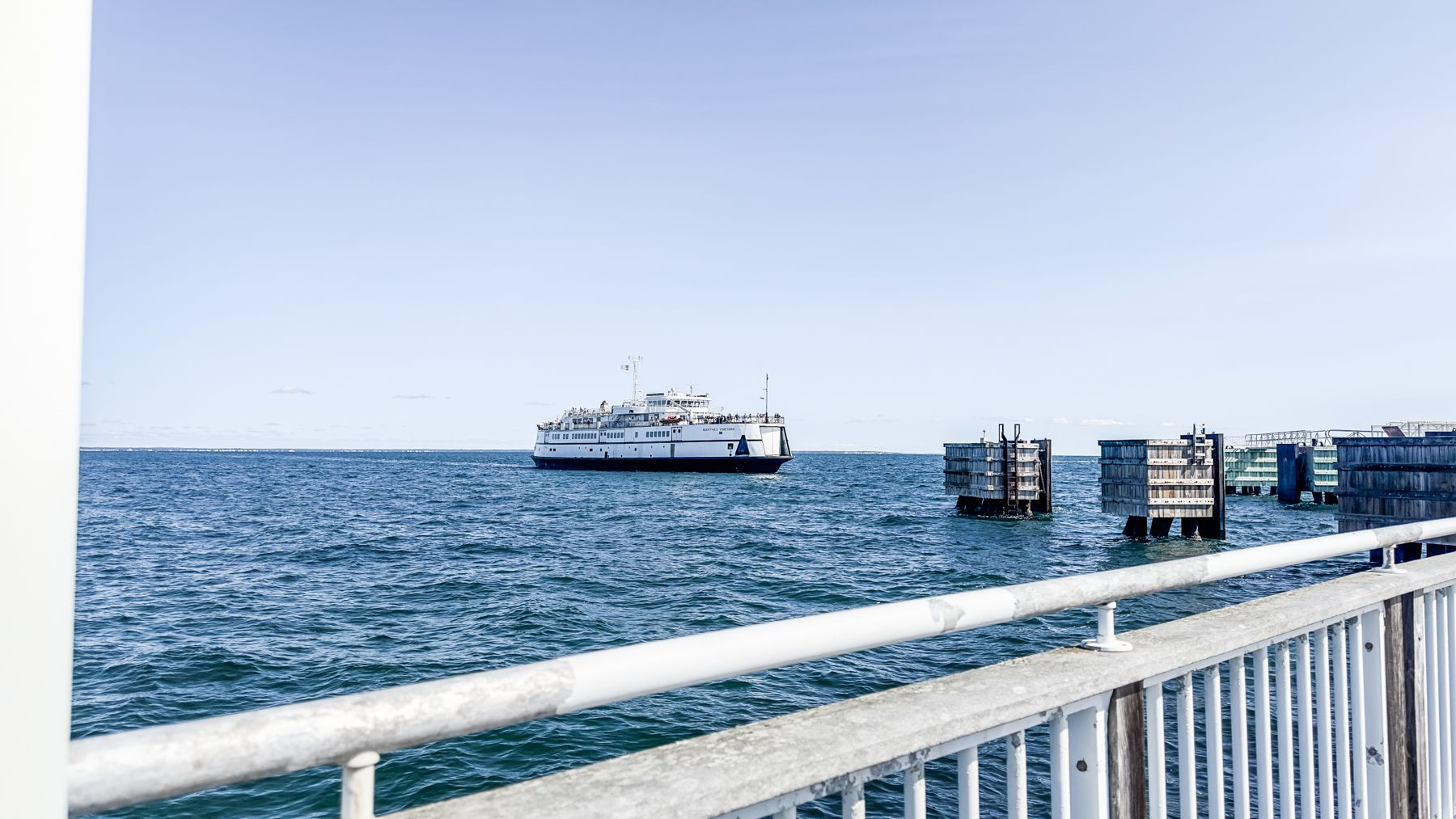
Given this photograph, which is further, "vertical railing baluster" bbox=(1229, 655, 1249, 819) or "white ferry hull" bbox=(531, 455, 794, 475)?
"white ferry hull" bbox=(531, 455, 794, 475)

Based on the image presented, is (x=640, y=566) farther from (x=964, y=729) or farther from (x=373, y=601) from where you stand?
(x=964, y=729)

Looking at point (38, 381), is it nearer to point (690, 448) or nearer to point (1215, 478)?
point (1215, 478)

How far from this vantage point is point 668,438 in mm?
83875

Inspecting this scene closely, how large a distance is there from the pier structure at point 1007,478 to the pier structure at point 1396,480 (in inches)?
807

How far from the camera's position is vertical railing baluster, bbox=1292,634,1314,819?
2.89 m

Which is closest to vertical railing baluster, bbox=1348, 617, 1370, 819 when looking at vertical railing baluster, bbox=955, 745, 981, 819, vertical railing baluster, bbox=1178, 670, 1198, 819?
vertical railing baluster, bbox=1178, 670, 1198, 819

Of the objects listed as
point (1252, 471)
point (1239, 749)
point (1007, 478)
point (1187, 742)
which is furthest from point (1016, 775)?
point (1252, 471)

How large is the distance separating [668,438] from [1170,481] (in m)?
57.6

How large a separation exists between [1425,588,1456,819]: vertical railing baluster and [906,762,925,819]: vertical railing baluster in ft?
10.6

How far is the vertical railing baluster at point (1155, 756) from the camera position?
236 centimetres

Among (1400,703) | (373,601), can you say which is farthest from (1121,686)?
(373,601)

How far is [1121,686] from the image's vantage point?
229 cm

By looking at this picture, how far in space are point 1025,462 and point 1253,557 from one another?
42.0 m

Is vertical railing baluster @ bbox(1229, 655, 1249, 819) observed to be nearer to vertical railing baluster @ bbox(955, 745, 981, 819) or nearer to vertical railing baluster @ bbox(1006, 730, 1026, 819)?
vertical railing baluster @ bbox(1006, 730, 1026, 819)
